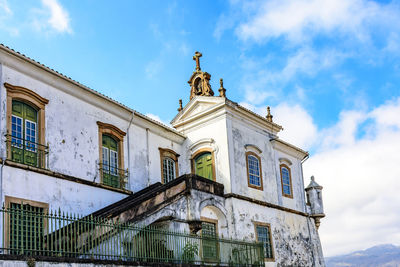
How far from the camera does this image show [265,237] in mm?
22016

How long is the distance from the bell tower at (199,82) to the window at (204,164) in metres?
3.22

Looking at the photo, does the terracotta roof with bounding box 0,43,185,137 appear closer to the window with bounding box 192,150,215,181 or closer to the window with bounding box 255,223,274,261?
the window with bounding box 192,150,215,181

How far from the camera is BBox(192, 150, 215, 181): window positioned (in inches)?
865

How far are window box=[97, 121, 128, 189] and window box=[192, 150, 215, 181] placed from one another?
4.41 m

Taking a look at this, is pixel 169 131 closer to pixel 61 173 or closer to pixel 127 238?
pixel 61 173

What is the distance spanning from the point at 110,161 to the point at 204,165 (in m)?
5.16

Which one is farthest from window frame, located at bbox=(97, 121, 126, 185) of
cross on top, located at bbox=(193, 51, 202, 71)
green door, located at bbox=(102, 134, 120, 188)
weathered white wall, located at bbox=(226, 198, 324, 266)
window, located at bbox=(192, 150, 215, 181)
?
cross on top, located at bbox=(193, 51, 202, 71)

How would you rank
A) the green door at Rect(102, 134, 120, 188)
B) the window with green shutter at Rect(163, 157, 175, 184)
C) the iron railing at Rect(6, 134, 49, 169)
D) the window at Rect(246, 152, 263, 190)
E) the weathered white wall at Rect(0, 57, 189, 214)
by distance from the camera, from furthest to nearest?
1. the window at Rect(246, 152, 263, 190)
2. the window with green shutter at Rect(163, 157, 175, 184)
3. the green door at Rect(102, 134, 120, 188)
4. the weathered white wall at Rect(0, 57, 189, 214)
5. the iron railing at Rect(6, 134, 49, 169)

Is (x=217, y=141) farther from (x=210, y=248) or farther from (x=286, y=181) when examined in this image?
(x=210, y=248)

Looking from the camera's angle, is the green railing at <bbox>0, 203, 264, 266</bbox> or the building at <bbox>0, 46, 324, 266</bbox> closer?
the green railing at <bbox>0, 203, 264, 266</bbox>

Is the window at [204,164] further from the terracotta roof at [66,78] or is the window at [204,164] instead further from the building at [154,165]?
the terracotta roof at [66,78]

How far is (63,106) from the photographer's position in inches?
668

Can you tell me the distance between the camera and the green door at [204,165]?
867 inches

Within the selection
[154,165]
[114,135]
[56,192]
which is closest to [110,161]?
[114,135]
